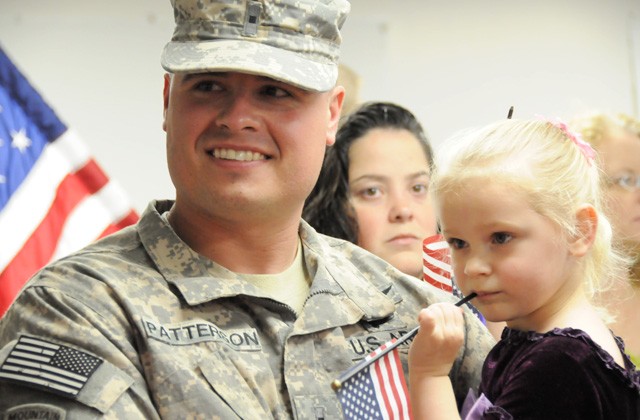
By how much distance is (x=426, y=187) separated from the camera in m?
3.16

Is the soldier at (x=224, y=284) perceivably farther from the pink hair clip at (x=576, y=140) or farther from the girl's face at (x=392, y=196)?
the girl's face at (x=392, y=196)

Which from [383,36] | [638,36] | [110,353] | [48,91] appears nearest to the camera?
[110,353]

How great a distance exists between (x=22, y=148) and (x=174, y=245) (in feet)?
3.60

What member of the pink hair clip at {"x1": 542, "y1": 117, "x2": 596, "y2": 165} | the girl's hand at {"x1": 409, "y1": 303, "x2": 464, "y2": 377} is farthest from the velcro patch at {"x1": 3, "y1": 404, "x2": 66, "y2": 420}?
the pink hair clip at {"x1": 542, "y1": 117, "x2": 596, "y2": 165}

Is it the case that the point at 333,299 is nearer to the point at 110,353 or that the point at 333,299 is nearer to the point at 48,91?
the point at 110,353

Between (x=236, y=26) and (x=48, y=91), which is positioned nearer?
(x=236, y=26)

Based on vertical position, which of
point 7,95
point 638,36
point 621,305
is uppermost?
point 7,95

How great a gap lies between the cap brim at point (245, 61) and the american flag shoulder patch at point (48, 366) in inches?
20.4

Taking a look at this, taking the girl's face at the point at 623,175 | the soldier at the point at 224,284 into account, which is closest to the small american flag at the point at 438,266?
the soldier at the point at 224,284

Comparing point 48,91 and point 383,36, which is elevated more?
point 48,91

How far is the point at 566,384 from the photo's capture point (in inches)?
71.1

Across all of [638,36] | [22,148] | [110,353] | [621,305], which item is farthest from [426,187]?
[638,36]

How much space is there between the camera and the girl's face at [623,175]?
9.80 feet

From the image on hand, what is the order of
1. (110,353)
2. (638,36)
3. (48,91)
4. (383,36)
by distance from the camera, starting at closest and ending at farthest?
(110,353) < (48,91) < (383,36) < (638,36)
